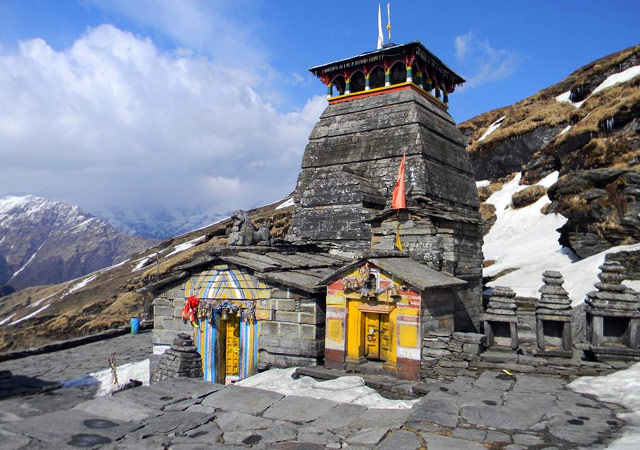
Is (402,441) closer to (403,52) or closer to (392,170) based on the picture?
(392,170)

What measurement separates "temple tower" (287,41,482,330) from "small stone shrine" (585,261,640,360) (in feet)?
20.0

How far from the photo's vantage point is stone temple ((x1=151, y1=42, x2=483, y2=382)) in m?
14.1

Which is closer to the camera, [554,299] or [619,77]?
[554,299]

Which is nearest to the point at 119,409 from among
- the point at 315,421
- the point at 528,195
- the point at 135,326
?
the point at 315,421

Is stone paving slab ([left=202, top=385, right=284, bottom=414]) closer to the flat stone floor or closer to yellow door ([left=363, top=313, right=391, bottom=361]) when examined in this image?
the flat stone floor

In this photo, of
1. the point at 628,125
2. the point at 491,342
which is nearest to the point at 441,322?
the point at 491,342

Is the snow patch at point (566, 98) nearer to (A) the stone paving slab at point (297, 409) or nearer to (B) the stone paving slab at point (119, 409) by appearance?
(A) the stone paving slab at point (297, 409)

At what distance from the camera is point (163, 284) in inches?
690

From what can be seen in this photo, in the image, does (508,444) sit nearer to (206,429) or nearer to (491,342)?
(206,429)

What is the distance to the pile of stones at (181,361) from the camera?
15023 mm

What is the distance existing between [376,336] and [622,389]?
6027mm

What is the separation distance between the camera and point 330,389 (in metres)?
11.6

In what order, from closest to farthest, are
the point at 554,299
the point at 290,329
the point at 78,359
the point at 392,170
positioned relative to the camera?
1. the point at 554,299
2. the point at 290,329
3. the point at 78,359
4. the point at 392,170

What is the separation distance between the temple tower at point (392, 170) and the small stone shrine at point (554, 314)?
5257 mm
